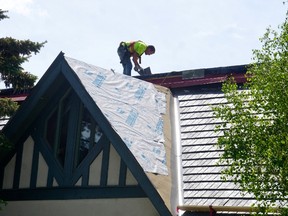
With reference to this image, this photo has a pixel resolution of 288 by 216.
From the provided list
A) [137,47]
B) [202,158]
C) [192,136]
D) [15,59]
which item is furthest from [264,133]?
[137,47]

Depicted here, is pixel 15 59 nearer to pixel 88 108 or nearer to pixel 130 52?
pixel 88 108

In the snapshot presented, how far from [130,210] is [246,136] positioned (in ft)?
13.6

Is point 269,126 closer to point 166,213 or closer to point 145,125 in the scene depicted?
point 166,213

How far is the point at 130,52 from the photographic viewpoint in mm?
18938

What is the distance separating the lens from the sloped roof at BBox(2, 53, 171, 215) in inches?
421

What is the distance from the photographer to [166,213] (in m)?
10.4

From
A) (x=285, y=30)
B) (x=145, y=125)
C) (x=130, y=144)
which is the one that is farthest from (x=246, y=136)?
(x=145, y=125)

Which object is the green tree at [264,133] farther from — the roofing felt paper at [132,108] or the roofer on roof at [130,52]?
the roofer on roof at [130,52]

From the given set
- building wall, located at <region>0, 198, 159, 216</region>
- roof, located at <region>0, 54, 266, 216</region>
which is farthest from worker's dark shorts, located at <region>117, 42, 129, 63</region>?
building wall, located at <region>0, 198, 159, 216</region>

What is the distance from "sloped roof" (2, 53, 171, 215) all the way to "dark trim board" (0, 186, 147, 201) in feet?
2.15

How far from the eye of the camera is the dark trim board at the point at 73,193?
37.8 ft

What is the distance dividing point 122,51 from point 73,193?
7.70 m

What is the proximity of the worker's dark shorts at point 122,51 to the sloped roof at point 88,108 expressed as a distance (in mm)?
5237

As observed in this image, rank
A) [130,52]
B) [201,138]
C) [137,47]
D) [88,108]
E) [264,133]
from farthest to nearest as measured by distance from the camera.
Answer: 1. [130,52]
2. [137,47]
3. [201,138]
4. [88,108]
5. [264,133]
